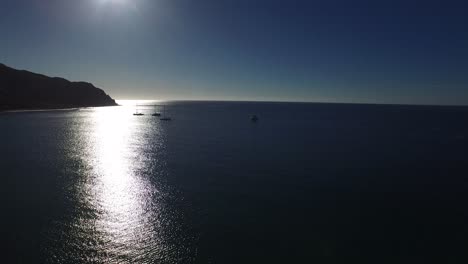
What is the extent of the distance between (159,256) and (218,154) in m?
44.6

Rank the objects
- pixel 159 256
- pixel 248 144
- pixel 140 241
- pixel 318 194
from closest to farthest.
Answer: pixel 159 256, pixel 140 241, pixel 318 194, pixel 248 144

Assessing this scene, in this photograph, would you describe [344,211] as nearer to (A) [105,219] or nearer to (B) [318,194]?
(B) [318,194]

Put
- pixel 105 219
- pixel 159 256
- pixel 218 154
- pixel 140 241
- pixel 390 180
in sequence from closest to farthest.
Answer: pixel 159 256 < pixel 140 241 < pixel 105 219 < pixel 390 180 < pixel 218 154

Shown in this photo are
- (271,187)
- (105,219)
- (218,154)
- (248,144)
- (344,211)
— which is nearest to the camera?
(105,219)

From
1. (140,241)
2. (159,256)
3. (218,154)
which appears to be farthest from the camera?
(218,154)

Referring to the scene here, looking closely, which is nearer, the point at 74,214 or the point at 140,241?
the point at 140,241

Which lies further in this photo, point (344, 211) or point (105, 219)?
point (344, 211)

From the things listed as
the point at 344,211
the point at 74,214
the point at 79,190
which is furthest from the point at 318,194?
the point at 79,190

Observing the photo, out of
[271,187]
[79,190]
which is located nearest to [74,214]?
[79,190]

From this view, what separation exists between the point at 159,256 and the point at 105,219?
10970 mm

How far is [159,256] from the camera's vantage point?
23984 mm

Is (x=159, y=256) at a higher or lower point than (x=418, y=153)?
lower

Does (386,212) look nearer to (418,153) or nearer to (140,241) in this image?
(140,241)

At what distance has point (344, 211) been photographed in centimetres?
3406
